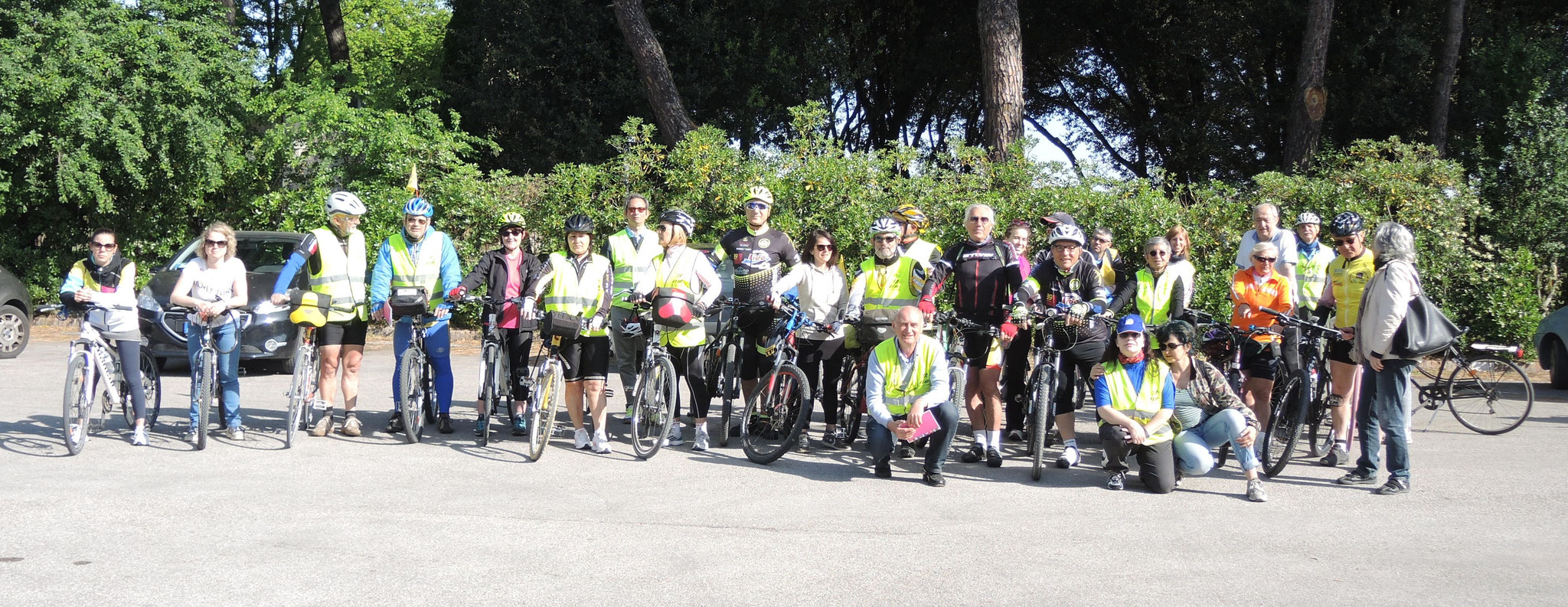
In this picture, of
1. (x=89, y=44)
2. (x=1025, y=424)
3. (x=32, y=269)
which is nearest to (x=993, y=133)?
(x=1025, y=424)

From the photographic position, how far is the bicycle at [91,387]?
7.90 metres

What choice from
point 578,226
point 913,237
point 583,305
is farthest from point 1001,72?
point 583,305

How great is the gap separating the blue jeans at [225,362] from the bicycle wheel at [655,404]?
115 inches

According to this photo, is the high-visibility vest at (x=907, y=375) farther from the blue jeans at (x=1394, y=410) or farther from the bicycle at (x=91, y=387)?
the bicycle at (x=91, y=387)

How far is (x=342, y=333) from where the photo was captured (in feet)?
28.8

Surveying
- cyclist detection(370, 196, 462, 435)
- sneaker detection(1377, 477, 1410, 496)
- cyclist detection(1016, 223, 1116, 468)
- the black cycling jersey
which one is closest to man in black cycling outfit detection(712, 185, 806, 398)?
the black cycling jersey

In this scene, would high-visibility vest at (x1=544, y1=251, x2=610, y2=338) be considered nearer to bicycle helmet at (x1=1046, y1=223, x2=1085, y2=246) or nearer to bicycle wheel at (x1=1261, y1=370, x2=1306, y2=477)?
bicycle helmet at (x1=1046, y1=223, x2=1085, y2=246)

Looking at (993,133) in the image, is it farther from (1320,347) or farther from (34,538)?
(34,538)

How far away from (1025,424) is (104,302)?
6766mm

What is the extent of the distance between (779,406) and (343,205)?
352 centimetres

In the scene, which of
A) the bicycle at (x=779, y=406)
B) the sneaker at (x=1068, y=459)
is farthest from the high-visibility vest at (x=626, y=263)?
the sneaker at (x=1068, y=459)

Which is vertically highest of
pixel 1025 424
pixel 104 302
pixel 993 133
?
pixel 993 133

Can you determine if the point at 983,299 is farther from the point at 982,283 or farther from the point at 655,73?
the point at 655,73

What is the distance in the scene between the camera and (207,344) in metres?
8.31
